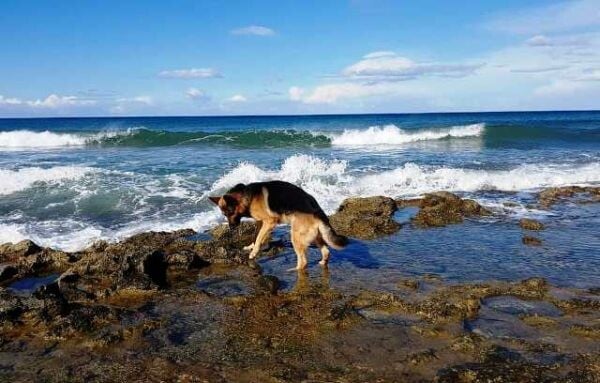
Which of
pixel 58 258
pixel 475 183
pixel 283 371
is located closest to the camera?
pixel 283 371

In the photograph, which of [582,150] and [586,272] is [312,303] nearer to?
[586,272]

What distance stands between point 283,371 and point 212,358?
2.39ft

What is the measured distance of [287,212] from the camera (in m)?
7.54

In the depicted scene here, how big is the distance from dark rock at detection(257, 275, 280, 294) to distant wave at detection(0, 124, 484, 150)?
27848mm

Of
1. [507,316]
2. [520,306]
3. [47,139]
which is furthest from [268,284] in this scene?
[47,139]

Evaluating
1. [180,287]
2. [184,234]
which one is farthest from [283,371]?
[184,234]

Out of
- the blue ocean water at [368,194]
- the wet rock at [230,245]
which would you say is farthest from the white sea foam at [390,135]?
the wet rock at [230,245]

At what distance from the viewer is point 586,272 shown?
7293 millimetres

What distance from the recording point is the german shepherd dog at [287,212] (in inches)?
288

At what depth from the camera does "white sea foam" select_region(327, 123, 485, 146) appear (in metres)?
39.6

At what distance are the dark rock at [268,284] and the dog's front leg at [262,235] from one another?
86cm

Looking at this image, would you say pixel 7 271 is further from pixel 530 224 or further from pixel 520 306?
pixel 530 224

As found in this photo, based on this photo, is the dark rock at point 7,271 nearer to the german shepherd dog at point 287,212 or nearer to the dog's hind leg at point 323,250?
the german shepherd dog at point 287,212

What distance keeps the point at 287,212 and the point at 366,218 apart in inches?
132
